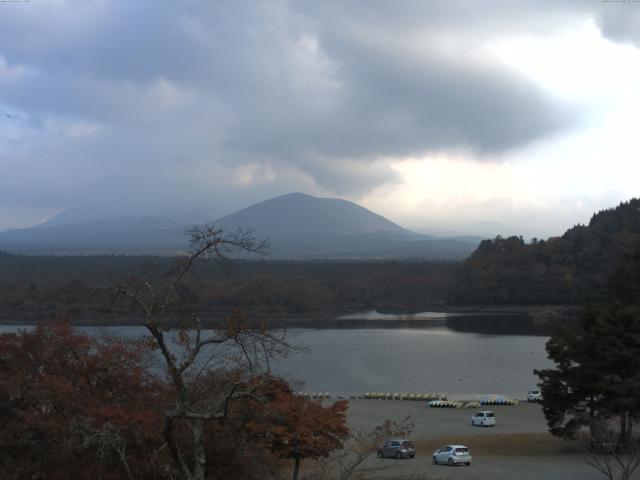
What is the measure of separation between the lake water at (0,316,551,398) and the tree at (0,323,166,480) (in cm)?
1229

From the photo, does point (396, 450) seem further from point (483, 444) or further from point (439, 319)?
point (439, 319)

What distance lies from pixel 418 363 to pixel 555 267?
1174 inches

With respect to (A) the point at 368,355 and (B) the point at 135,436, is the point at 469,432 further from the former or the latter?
(A) the point at 368,355

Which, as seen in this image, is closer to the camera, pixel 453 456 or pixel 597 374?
pixel 453 456

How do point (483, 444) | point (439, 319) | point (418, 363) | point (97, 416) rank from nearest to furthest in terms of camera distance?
point (97, 416) → point (483, 444) → point (418, 363) → point (439, 319)

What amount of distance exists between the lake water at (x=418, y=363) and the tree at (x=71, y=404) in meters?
12.3

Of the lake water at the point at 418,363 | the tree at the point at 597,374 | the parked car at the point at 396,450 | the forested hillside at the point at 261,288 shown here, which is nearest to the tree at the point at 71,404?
the parked car at the point at 396,450

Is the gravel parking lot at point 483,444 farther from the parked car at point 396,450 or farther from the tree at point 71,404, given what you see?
the tree at point 71,404

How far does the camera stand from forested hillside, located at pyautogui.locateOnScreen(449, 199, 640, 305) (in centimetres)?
5141

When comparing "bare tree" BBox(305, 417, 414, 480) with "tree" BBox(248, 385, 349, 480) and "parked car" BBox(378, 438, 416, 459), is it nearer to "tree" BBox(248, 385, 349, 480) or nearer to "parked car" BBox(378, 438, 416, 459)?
"tree" BBox(248, 385, 349, 480)

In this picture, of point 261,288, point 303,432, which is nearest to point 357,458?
point 303,432

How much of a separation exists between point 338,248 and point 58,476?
183 metres

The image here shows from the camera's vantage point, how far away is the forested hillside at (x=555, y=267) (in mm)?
51406

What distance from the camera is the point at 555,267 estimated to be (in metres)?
54.7
